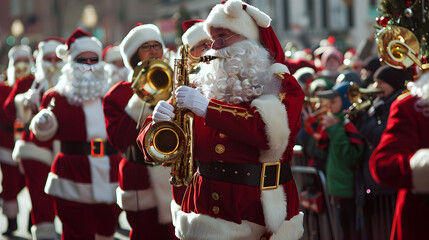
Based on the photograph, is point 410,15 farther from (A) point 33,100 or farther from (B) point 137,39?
(A) point 33,100

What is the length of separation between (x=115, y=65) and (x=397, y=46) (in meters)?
7.00

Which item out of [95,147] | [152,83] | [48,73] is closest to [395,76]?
[152,83]

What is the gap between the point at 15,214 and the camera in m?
9.63

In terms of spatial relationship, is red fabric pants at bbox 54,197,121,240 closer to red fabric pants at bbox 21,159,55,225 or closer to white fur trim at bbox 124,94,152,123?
white fur trim at bbox 124,94,152,123

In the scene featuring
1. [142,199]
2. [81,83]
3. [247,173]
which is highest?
[247,173]

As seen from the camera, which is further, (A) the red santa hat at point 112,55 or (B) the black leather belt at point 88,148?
(A) the red santa hat at point 112,55

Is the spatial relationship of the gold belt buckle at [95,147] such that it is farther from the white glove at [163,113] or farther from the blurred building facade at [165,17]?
the blurred building facade at [165,17]

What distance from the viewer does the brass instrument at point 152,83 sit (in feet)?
19.1

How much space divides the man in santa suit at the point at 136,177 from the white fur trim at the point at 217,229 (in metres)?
1.60

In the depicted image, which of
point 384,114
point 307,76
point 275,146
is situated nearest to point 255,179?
point 275,146

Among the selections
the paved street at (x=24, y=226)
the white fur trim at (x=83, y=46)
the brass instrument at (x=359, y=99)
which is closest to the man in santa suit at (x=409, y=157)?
the brass instrument at (x=359, y=99)

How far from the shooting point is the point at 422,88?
362cm

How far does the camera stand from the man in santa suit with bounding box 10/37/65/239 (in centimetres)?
810

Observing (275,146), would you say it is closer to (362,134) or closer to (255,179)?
(255,179)
